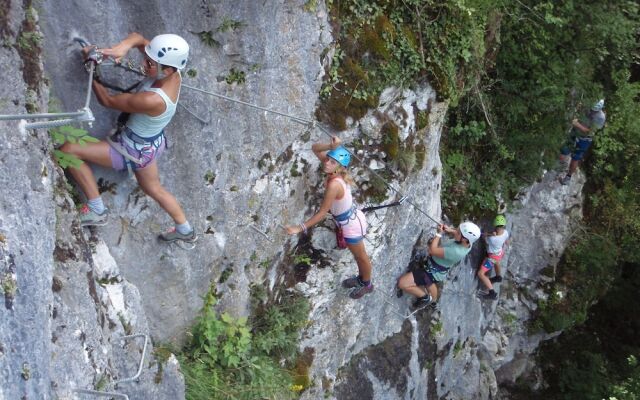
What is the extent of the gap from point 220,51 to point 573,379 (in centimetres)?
1284

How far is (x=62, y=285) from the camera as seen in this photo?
3959mm

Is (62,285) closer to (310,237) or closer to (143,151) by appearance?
(143,151)

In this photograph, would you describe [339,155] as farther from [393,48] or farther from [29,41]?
[29,41]

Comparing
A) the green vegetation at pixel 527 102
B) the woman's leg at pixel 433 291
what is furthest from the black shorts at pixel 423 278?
the green vegetation at pixel 527 102

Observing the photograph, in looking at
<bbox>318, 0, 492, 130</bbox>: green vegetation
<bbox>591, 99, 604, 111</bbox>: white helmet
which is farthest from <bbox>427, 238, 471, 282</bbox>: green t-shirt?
<bbox>591, 99, 604, 111</bbox>: white helmet

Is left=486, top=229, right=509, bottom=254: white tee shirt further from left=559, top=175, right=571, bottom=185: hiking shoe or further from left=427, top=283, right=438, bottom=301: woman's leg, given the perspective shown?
left=559, top=175, right=571, bottom=185: hiking shoe

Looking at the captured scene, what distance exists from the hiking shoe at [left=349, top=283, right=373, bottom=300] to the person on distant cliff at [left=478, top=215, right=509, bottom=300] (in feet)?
10.3

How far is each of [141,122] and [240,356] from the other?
302cm

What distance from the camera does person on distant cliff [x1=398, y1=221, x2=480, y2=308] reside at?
26.0 ft

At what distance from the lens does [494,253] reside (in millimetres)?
10117

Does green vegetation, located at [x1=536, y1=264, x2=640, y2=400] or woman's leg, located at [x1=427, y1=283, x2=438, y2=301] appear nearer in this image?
woman's leg, located at [x1=427, y1=283, x2=438, y2=301]

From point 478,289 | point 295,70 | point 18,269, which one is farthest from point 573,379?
point 18,269

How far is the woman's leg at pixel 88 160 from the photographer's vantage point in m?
4.51

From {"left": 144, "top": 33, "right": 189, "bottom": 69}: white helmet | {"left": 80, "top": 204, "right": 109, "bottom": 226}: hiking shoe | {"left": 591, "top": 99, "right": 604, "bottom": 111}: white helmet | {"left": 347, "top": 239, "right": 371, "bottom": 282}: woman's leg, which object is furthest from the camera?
{"left": 591, "top": 99, "right": 604, "bottom": 111}: white helmet
